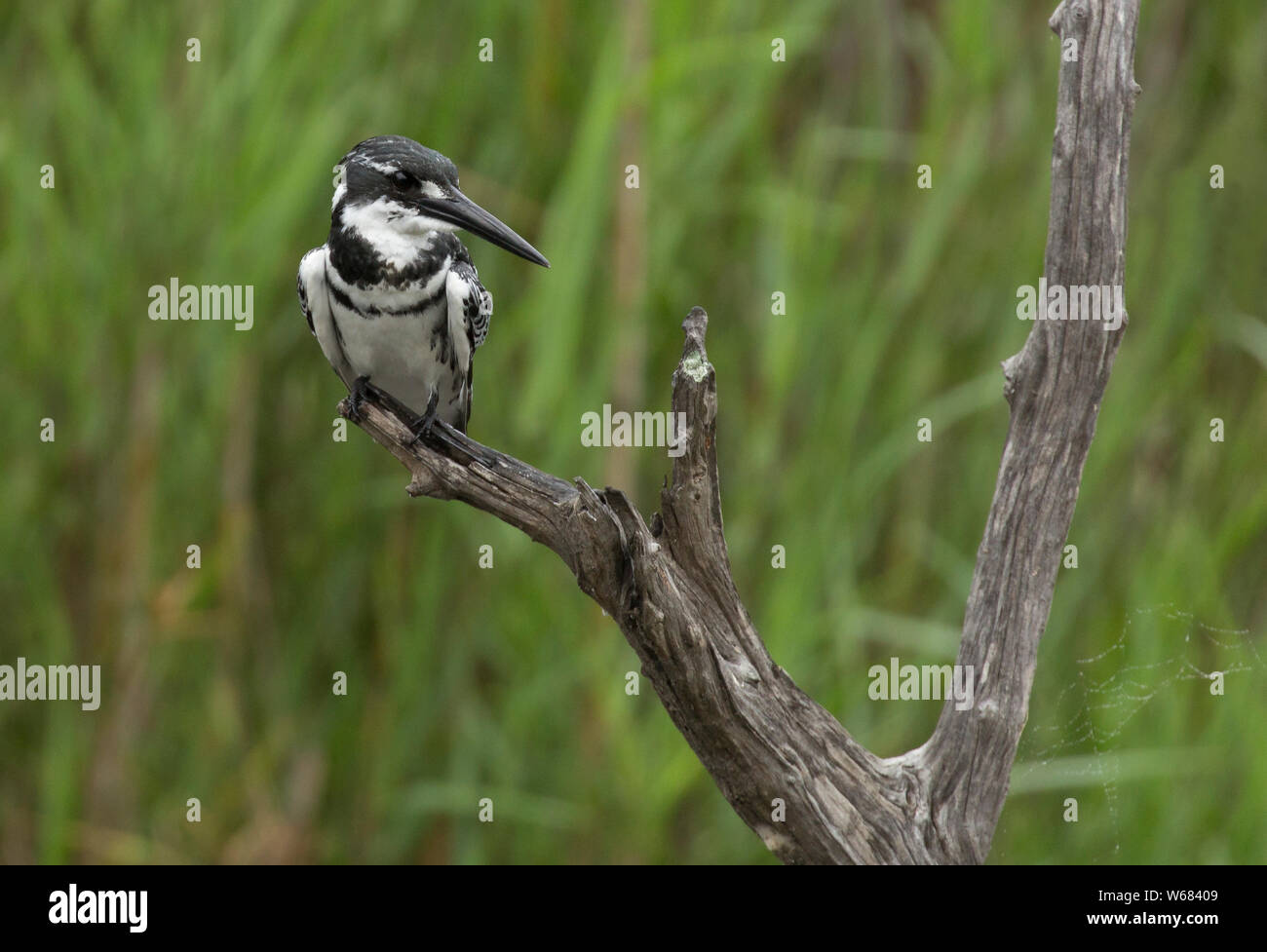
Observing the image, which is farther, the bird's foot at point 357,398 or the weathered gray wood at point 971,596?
the bird's foot at point 357,398

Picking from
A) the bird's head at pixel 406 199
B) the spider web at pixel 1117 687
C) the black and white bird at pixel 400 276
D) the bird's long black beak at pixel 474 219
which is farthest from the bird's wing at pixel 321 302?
the spider web at pixel 1117 687

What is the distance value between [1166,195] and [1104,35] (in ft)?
5.18

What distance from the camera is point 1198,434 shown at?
3.10 metres

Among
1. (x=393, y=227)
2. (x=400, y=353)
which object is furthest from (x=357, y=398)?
(x=393, y=227)

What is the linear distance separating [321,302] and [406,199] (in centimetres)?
27

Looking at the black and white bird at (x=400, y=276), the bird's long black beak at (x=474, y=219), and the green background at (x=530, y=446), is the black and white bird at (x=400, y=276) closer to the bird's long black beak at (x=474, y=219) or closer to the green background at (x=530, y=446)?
the bird's long black beak at (x=474, y=219)

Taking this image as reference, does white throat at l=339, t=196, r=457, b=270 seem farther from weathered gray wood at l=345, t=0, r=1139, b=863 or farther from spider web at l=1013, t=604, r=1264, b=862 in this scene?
spider web at l=1013, t=604, r=1264, b=862

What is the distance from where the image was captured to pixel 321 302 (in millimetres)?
2348

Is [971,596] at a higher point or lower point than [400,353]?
lower

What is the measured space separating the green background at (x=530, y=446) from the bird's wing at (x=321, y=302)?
0.51 meters

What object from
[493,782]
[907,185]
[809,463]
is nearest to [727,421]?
[809,463]

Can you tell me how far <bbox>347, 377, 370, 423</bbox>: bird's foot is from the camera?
217 cm

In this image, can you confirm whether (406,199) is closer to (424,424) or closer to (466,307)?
(466,307)

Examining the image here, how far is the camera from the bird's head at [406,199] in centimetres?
216
